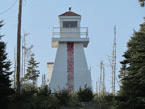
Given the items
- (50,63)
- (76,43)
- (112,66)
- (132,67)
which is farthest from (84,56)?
(132,67)

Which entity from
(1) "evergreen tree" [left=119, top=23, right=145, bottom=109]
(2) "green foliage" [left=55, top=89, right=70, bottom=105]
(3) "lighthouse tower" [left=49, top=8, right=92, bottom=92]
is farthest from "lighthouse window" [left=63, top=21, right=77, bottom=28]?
(1) "evergreen tree" [left=119, top=23, right=145, bottom=109]

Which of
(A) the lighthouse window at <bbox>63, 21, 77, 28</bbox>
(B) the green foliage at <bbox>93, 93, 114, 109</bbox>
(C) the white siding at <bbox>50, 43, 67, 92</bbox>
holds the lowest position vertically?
(B) the green foliage at <bbox>93, 93, 114, 109</bbox>

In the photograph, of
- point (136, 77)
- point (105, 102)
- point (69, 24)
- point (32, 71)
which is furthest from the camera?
point (32, 71)

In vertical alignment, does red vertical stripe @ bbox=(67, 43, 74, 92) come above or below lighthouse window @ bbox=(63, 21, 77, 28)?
below

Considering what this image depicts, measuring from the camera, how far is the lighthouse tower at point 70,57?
28.5m

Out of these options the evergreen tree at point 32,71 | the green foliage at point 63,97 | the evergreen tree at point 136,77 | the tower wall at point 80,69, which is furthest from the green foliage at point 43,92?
the evergreen tree at point 32,71

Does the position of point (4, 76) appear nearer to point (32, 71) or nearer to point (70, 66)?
point (70, 66)

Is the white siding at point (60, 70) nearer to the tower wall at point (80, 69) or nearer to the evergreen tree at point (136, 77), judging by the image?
the tower wall at point (80, 69)

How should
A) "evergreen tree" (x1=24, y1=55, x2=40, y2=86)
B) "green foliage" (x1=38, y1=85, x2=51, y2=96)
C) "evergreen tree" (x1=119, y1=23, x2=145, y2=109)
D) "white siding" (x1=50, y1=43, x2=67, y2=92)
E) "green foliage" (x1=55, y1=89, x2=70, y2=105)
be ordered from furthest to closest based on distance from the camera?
"evergreen tree" (x1=24, y1=55, x2=40, y2=86) < "white siding" (x1=50, y1=43, x2=67, y2=92) < "green foliage" (x1=38, y1=85, x2=51, y2=96) < "green foliage" (x1=55, y1=89, x2=70, y2=105) < "evergreen tree" (x1=119, y1=23, x2=145, y2=109)

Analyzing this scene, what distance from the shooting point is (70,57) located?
29.4m

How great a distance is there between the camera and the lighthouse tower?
28531 mm

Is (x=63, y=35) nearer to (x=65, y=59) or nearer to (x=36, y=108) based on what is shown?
(x=65, y=59)

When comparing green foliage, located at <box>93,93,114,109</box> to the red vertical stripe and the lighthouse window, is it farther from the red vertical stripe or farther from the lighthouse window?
the lighthouse window

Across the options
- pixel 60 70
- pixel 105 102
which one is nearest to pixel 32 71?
pixel 60 70
